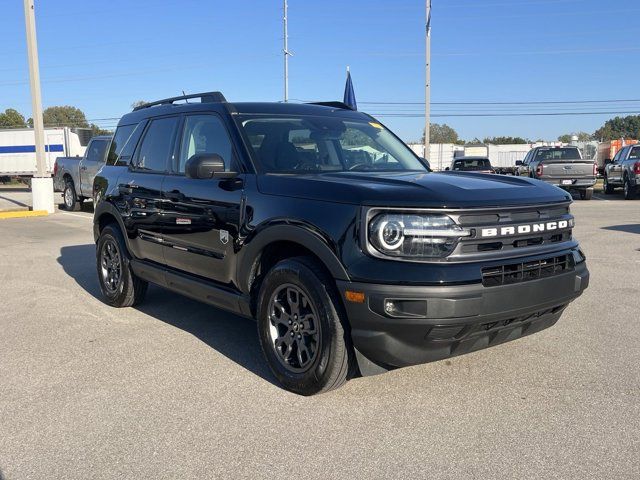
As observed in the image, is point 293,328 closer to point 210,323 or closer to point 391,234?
point 391,234

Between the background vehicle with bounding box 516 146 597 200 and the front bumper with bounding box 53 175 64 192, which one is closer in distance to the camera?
the front bumper with bounding box 53 175 64 192

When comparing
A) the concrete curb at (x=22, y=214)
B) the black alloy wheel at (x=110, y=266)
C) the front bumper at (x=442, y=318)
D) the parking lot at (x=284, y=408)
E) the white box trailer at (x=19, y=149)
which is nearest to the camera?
the parking lot at (x=284, y=408)

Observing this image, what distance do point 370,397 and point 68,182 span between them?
16.5 metres

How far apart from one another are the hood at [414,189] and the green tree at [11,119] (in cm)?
8492

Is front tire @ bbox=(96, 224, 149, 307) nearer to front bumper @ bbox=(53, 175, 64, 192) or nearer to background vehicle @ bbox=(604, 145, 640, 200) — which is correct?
front bumper @ bbox=(53, 175, 64, 192)

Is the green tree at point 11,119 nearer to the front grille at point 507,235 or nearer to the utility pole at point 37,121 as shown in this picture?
the utility pole at point 37,121

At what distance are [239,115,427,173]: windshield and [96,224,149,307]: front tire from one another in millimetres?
2238

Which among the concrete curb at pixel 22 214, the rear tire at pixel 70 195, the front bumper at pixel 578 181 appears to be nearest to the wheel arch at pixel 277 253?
the concrete curb at pixel 22 214

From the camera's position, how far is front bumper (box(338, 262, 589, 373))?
3.28 m

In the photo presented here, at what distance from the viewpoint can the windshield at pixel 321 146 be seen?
176 inches

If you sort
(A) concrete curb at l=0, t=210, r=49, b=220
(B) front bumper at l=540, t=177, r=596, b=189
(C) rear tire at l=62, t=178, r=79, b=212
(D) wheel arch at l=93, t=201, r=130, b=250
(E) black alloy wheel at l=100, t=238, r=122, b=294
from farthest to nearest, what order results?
(B) front bumper at l=540, t=177, r=596, b=189, (C) rear tire at l=62, t=178, r=79, b=212, (A) concrete curb at l=0, t=210, r=49, b=220, (E) black alloy wheel at l=100, t=238, r=122, b=294, (D) wheel arch at l=93, t=201, r=130, b=250

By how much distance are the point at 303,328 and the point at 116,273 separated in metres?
3.14

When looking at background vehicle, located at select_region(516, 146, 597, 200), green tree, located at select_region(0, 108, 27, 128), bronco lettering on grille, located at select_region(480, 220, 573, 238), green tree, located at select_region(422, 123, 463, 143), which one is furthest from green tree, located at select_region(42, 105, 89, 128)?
bronco lettering on grille, located at select_region(480, 220, 573, 238)

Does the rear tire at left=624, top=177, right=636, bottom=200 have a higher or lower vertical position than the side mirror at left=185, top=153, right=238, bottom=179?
lower
